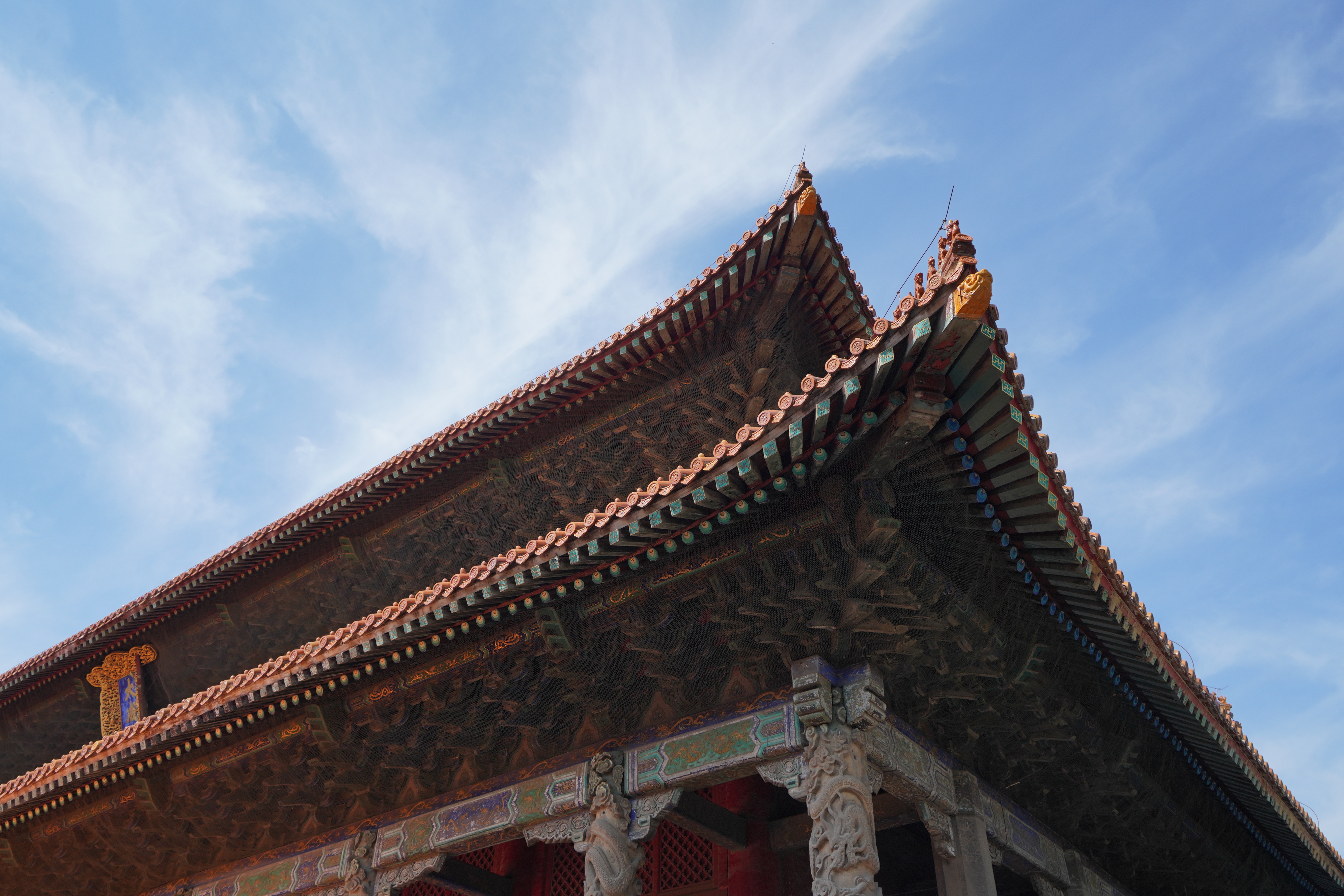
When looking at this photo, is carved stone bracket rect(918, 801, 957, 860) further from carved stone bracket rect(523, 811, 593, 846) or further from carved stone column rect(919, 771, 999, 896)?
carved stone bracket rect(523, 811, 593, 846)

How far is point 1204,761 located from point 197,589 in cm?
1267

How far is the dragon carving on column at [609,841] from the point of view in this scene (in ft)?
26.5

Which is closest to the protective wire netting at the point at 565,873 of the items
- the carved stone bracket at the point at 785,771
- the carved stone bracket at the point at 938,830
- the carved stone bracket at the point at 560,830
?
the carved stone bracket at the point at 560,830

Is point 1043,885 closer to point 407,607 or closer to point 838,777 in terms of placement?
point 838,777

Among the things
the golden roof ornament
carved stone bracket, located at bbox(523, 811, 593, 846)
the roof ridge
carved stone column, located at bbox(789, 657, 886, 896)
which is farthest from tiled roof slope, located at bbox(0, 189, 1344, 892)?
the golden roof ornament

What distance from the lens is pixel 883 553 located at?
729 cm

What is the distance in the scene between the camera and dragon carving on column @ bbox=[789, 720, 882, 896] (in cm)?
699

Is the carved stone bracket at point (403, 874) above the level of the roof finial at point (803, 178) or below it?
below

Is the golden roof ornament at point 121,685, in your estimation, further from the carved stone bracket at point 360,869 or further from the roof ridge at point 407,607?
the carved stone bracket at point 360,869

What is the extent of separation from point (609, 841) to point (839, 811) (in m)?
2.06

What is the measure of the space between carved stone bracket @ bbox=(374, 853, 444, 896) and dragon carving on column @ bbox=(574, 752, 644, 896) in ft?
6.13

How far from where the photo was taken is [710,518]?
7.15 m

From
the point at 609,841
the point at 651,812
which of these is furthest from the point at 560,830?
the point at 651,812

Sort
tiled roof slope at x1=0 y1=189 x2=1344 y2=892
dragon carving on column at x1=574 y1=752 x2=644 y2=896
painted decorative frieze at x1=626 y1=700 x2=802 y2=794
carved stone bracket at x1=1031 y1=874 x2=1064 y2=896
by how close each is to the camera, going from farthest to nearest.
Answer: carved stone bracket at x1=1031 y1=874 x2=1064 y2=896
dragon carving on column at x1=574 y1=752 x2=644 y2=896
painted decorative frieze at x1=626 y1=700 x2=802 y2=794
tiled roof slope at x1=0 y1=189 x2=1344 y2=892
